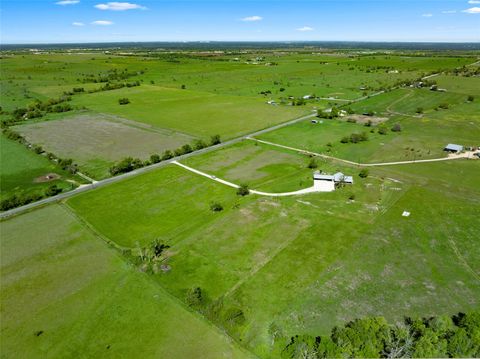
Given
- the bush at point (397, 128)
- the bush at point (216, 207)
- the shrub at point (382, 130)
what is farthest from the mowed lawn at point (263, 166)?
the bush at point (397, 128)

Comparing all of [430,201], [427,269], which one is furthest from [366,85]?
[427,269]

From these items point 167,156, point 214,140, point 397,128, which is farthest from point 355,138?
point 167,156

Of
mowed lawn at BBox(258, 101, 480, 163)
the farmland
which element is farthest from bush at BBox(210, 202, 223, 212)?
mowed lawn at BBox(258, 101, 480, 163)

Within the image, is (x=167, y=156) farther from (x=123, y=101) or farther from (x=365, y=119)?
(x=123, y=101)

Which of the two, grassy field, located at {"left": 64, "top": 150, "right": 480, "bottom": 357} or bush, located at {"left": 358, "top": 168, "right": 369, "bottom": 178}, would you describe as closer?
grassy field, located at {"left": 64, "top": 150, "right": 480, "bottom": 357}

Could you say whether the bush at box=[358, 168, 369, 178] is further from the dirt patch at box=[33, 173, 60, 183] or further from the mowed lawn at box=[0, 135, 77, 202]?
the dirt patch at box=[33, 173, 60, 183]

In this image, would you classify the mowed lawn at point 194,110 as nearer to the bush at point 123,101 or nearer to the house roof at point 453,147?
the bush at point 123,101
